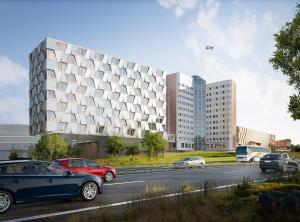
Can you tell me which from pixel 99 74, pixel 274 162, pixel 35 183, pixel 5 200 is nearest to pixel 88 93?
pixel 99 74

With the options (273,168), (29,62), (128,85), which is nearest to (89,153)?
(128,85)

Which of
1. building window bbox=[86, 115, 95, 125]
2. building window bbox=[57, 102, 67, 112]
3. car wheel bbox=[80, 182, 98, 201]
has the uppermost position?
building window bbox=[57, 102, 67, 112]

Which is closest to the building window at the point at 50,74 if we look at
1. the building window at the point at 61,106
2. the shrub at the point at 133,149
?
the building window at the point at 61,106

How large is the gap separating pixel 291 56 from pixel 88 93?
62125mm

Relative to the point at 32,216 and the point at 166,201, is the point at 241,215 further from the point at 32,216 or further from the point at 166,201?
the point at 32,216

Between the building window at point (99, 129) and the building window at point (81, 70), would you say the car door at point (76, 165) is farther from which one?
the building window at point (81, 70)

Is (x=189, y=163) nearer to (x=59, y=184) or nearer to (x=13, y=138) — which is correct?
(x=59, y=184)

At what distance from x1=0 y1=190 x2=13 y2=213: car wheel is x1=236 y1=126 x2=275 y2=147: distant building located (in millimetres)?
152827

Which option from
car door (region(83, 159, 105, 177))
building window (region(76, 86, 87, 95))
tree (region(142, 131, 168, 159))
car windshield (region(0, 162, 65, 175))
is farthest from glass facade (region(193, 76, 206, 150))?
car windshield (region(0, 162, 65, 175))

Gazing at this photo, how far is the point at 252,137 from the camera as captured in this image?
176 meters

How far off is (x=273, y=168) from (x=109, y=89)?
57.8 meters

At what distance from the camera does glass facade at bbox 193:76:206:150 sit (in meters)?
150

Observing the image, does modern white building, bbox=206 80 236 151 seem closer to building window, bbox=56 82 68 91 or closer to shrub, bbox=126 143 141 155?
shrub, bbox=126 143 141 155

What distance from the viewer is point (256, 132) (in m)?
181
